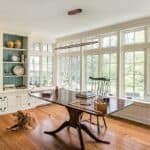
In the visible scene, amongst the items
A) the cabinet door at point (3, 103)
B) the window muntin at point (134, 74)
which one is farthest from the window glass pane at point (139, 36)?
the cabinet door at point (3, 103)

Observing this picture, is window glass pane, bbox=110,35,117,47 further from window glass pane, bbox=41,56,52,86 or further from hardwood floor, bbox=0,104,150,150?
window glass pane, bbox=41,56,52,86

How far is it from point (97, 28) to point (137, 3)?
1.72 metres

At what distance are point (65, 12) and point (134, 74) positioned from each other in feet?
7.02

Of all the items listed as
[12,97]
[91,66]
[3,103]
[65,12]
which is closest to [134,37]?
[91,66]

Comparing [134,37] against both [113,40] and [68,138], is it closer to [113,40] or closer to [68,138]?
[113,40]

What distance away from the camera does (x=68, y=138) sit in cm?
291

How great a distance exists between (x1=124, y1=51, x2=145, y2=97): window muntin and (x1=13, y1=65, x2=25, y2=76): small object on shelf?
9.72 ft

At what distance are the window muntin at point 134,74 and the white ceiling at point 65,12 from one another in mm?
892

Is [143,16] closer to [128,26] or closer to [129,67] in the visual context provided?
[128,26]

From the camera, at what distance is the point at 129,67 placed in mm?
4012

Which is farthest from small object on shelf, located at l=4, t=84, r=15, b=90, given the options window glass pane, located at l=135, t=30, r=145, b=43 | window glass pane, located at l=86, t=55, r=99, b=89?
window glass pane, located at l=135, t=30, r=145, b=43

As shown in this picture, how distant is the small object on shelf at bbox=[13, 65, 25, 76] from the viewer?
15.7ft

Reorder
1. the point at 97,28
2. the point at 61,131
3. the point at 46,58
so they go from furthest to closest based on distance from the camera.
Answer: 1. the point at 46,58
2. the point at 97,28
3. the point at 61,131

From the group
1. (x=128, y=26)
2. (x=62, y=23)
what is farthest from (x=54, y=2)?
(x=128, y=26)
